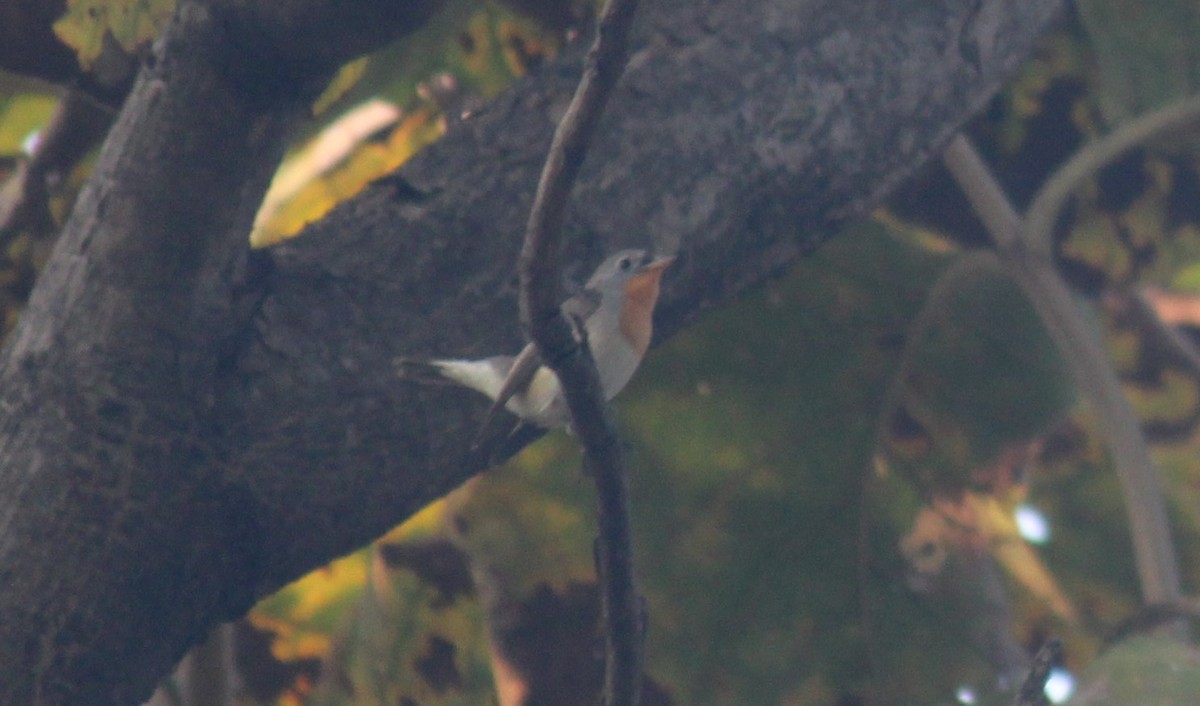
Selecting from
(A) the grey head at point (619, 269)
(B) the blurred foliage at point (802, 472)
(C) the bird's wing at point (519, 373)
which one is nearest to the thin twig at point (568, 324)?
(C) the bird's wing at point (519, 373)

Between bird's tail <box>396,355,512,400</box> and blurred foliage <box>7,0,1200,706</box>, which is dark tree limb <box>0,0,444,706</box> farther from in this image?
blurred foliage <box>7,0,1200,706</box>

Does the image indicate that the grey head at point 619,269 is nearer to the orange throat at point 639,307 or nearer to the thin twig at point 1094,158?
the orange throat at point 639,307

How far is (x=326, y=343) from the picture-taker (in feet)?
9.24

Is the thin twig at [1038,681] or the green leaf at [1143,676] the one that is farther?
the green leaf at [1143,676]

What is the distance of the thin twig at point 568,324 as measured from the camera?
6.50 feet

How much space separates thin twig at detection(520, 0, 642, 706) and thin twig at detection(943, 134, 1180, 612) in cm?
285

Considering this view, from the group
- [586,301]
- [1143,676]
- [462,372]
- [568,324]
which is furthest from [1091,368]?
[568,324]

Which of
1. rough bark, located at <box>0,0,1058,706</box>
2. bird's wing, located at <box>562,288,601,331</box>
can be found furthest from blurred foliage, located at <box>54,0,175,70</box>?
bird's wing, located at <box>562,288,601,331</box>

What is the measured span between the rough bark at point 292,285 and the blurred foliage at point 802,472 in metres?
1.22

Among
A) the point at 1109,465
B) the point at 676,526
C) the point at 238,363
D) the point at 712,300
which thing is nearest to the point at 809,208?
the point at 712,300

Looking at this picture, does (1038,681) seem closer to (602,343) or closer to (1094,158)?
(602,343)

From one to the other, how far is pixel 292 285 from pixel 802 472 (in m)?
2.42

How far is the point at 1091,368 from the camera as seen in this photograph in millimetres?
4832

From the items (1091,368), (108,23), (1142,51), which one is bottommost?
(1091,368)
